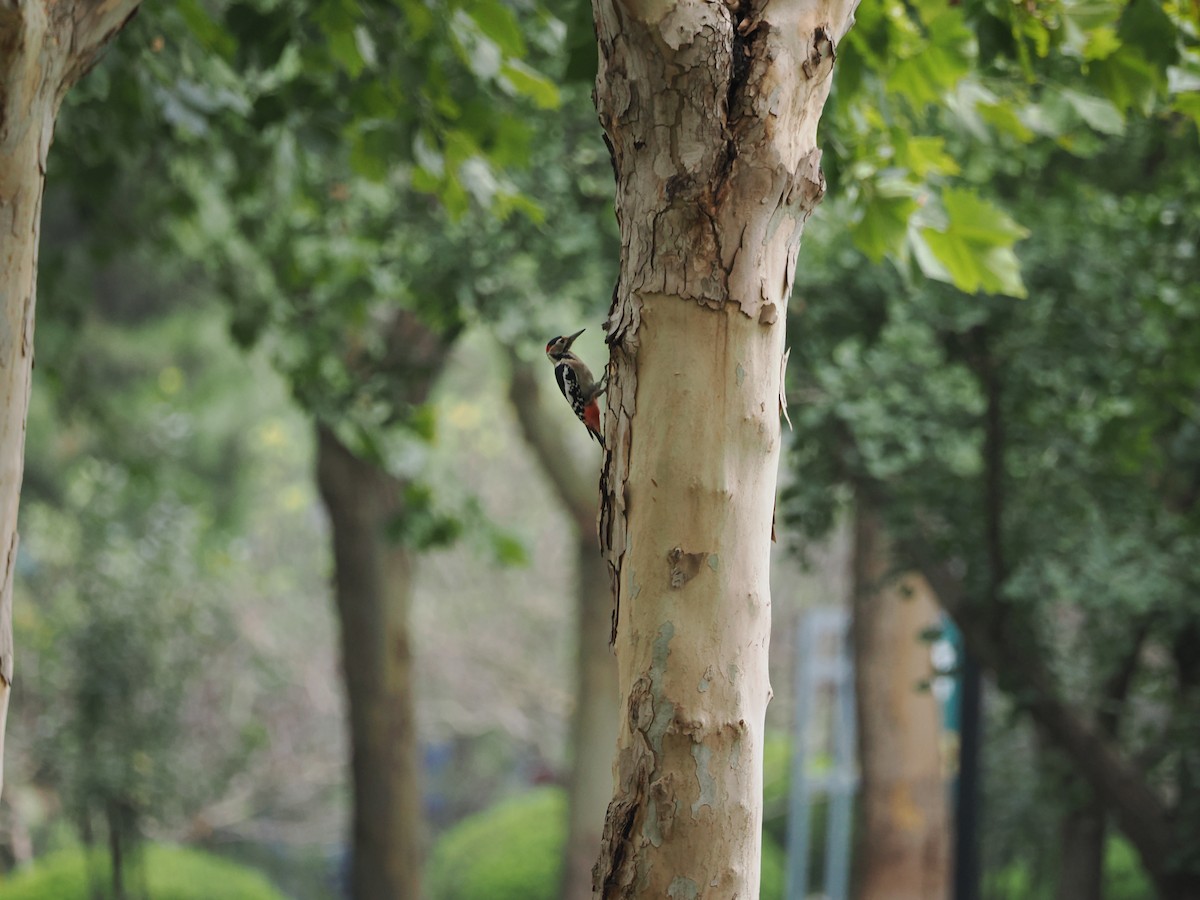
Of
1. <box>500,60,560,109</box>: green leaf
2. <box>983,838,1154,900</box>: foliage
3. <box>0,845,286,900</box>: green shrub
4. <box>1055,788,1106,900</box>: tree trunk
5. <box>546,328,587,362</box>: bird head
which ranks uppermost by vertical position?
<box>500,60,560,109</box>: green leaf

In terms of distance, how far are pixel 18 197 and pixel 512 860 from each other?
35.4 feet

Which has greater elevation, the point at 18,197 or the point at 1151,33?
the point at 1151,33

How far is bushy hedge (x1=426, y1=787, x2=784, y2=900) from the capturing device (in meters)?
11.9

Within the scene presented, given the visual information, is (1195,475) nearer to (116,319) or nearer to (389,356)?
(389,356)

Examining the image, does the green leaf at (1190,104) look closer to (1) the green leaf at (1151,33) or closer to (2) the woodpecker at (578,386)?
(1) the green leaf at (1151,33)

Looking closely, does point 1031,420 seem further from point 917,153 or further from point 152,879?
point 152,879

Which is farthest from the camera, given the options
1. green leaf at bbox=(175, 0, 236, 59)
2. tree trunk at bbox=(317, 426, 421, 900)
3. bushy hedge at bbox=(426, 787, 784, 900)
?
bushy hedge at bbox=(426, 787, 784, 900)

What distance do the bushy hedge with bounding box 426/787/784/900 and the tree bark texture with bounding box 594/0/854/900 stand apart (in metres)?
9.95

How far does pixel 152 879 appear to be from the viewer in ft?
35.8

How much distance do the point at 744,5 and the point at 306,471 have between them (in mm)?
16767

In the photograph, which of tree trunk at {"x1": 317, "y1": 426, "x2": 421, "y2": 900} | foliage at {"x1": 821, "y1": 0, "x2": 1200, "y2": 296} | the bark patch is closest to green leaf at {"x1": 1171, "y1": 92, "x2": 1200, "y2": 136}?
foliage at {"x1": 821, "y1": 0, "x2": 1200, "y2": 296}

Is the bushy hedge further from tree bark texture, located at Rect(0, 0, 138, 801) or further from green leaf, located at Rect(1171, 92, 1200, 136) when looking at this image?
tree bark texture, located at Rect(0, 0, 138, 801)

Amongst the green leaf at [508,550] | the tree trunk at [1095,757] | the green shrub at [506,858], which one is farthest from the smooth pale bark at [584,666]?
the tree trunk at [1095,757]

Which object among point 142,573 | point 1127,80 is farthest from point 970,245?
point 142,573
